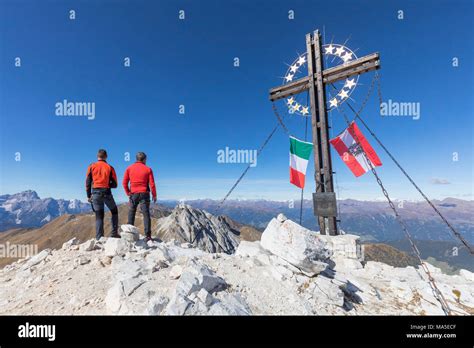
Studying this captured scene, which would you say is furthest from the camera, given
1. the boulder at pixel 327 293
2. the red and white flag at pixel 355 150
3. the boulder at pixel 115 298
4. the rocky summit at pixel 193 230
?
the rocky summit at pixel 193 230

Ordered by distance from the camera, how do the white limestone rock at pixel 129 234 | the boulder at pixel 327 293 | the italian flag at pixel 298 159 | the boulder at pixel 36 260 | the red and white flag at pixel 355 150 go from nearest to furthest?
the boulder at pixel 327 293, the boulder at pixel 36 260, the white limestone rock at pixel 129 234, the red and white flag at pixel 355 150, the italian flag at pixel 298 159

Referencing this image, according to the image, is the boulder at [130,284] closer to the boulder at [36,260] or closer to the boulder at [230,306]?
the boulder at [230,306]

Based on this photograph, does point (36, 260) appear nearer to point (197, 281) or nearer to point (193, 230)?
point (197, 281)

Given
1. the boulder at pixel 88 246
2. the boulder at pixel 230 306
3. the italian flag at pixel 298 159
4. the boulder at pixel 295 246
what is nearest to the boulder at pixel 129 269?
the boulder at pixel 88 246

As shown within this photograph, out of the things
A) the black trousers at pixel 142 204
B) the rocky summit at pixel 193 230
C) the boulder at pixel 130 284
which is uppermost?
the black trousers at pixel 142 204

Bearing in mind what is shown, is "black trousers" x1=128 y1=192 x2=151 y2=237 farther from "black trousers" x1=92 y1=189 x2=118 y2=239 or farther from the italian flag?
the italian flag

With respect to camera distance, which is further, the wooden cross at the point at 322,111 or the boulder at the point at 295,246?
the wooden cross at the point at 322,111
